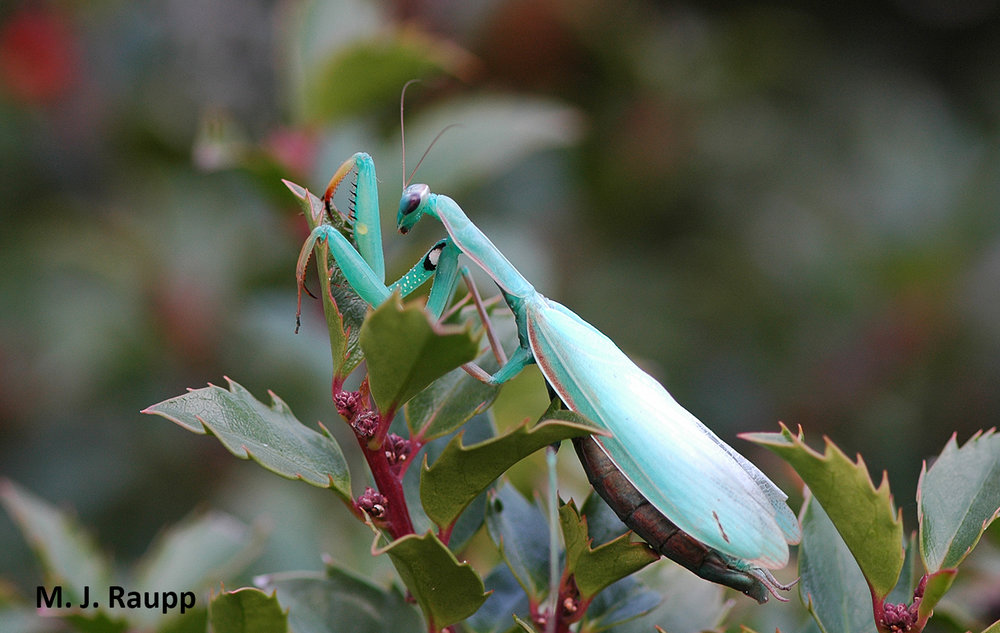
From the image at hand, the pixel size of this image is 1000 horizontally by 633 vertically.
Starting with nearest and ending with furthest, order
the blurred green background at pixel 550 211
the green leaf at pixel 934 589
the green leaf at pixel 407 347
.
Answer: the green leaf at pixel 407 347 < the green leaf at pixel 934 589 < the blurred green background at pixel 550 211

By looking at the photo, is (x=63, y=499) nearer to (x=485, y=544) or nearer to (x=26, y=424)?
(x=26, y=424)

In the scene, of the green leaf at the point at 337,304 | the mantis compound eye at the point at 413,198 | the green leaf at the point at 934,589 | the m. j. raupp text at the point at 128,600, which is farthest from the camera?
the mantis compound eye at the point at 413,198

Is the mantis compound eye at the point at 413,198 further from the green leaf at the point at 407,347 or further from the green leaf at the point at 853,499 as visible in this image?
the green leaf at the point at 853,499

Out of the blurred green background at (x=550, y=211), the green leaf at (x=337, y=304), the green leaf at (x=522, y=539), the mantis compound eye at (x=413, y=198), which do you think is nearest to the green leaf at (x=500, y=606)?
the green leaf at (x=522, y=539)

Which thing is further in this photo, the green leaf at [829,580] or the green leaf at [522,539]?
the green leaf at [522,539]

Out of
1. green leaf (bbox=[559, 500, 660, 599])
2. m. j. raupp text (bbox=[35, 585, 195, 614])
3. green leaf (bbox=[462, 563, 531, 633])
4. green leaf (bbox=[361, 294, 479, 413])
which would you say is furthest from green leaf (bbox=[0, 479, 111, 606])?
green leaf (bbox=[559, 500, 660, 599])

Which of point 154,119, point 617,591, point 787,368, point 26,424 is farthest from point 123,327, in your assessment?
point 787,368

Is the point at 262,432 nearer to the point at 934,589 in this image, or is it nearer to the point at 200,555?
the point at 200,555
